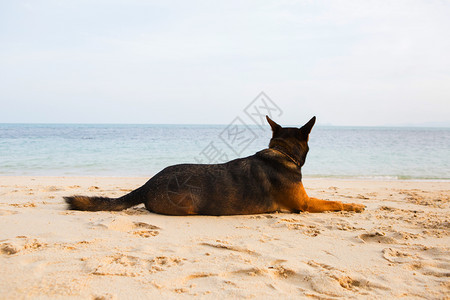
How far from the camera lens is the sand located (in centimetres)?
267

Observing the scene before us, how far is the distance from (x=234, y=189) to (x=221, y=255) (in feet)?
5.92

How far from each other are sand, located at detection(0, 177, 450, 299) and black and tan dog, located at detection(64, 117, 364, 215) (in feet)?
0.59

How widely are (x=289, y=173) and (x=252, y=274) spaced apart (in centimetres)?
281

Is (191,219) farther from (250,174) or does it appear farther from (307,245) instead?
(307,245)

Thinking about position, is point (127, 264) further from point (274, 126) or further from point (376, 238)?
point (274, 126)

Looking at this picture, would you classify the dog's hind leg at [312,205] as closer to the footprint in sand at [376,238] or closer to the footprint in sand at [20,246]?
the footprint in sand at [376,238]

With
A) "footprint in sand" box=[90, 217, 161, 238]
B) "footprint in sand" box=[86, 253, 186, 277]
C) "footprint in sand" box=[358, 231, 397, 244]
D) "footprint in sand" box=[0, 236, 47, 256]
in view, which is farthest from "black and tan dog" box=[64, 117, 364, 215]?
"footprint in sand" box=[86, 253, 186, 277]

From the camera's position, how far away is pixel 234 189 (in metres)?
5.17

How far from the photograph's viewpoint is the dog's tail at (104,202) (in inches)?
209

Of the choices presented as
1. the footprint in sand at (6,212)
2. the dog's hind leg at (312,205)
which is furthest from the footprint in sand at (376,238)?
the footprint in sand at (6,212)

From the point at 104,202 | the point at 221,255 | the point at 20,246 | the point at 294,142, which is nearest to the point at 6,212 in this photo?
the point at 104,202

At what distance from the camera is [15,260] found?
307 centimetres

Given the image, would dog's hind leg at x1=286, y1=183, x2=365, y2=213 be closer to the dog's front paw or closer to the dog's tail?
the dog's front paw

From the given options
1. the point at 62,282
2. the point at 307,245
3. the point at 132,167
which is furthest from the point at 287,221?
the point at 132,167
